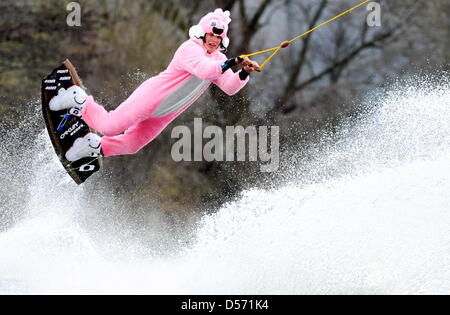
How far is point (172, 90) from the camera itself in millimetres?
5871

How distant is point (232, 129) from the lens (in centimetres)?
1228

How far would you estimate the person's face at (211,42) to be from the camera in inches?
228

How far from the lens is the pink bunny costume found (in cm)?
572

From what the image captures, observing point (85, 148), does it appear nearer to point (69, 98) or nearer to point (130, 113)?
point (69, 98)

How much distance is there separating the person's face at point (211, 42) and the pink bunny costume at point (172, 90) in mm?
28

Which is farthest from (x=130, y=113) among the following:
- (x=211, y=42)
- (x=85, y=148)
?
(x=211, y=42)

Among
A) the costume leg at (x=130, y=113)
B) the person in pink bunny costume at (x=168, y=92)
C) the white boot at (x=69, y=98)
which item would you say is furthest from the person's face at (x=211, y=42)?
the white boot at (x=69, y=98)

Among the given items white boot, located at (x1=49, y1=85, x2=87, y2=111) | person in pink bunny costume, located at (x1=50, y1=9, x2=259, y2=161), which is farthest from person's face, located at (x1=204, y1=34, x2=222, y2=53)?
white boot, located at (x1=49, y1=85, x2=87, y2=111)

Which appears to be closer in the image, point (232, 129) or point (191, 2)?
point (232, 129)

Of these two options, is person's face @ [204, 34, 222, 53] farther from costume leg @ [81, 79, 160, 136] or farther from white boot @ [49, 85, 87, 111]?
white boot @ [49, 85, 87, 111]

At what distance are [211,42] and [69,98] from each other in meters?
1.18
